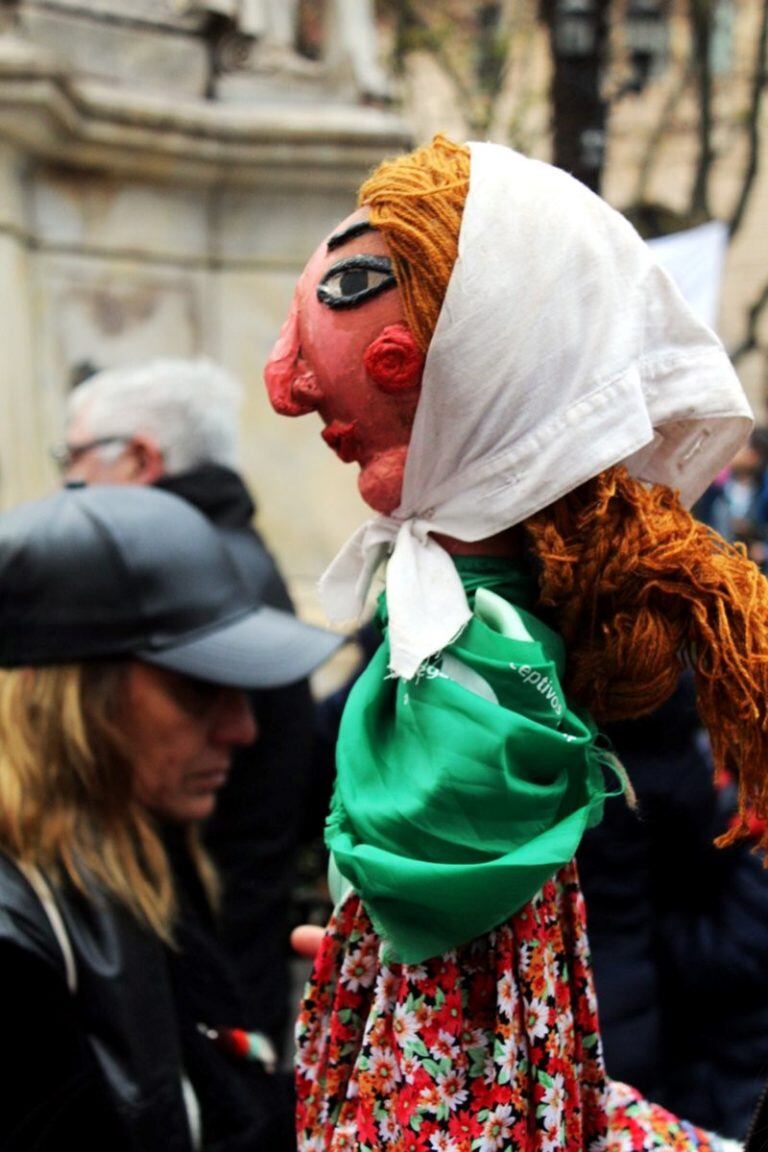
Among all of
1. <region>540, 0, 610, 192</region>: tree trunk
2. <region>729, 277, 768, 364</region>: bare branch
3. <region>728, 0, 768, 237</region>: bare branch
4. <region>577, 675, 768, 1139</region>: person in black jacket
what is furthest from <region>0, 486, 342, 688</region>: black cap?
<region>728, 0, 768, 237</region>: bare branch

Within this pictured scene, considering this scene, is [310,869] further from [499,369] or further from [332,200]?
[499,369]

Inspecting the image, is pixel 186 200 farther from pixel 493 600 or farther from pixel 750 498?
pixel 750 498

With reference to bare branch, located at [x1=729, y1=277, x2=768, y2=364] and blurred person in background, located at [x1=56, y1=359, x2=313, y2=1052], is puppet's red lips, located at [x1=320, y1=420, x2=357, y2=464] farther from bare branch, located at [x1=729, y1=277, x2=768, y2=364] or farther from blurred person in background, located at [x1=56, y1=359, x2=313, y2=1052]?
bare branch, located at [x1=729, y1=277, x2=768, y2=364]

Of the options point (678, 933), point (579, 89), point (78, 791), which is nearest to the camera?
point (78, 791)

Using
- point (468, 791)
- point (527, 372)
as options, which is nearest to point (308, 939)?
point (468, 791)

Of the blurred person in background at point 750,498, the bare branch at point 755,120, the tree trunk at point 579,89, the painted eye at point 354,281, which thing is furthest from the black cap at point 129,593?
the bare branch at point 755,120

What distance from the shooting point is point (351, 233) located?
1.23 m

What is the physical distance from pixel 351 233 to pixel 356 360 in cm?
12

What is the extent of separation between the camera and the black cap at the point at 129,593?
2.16 m

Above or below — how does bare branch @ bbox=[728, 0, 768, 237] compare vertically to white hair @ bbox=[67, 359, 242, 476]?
below

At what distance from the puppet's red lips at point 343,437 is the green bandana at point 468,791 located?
182 mm

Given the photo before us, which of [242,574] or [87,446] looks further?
[87,446]

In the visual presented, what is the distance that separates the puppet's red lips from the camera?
1.26 metres

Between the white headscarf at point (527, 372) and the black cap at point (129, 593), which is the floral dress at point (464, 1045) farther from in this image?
the black cap at point (129, 593)
